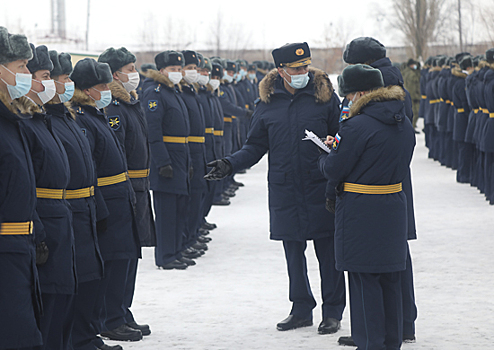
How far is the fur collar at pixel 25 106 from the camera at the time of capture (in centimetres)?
358

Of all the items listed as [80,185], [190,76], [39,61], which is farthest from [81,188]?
[190,76]

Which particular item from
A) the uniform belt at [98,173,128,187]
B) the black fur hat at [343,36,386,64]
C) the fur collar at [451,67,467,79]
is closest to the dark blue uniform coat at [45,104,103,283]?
the uniform belt at [98,173,128,187]

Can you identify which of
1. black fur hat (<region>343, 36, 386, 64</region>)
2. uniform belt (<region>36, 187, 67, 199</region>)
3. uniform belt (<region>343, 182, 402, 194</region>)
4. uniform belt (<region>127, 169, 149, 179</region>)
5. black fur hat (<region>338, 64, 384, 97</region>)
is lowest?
uniform belt (<region>127, 169, 149, 179</region>)

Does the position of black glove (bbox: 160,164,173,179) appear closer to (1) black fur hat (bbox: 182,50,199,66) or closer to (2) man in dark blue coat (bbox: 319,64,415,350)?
(1) black fur hat (bbox: 182,50,199,66)

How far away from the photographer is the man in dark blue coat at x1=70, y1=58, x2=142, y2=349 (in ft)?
15.1

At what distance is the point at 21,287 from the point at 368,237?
74.6 inches

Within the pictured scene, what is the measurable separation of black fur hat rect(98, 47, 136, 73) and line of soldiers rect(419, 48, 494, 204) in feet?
19.9

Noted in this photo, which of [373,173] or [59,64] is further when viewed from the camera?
[59,64]

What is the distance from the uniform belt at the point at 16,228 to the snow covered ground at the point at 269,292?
5.89ft

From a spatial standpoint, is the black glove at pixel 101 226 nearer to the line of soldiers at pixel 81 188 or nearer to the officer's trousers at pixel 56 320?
the line of soldiers at pixel 81 188

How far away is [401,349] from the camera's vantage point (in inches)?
190

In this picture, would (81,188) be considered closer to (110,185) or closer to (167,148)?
(110,185)

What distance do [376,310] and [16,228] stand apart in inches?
81.2

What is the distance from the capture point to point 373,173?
13.8 ft
